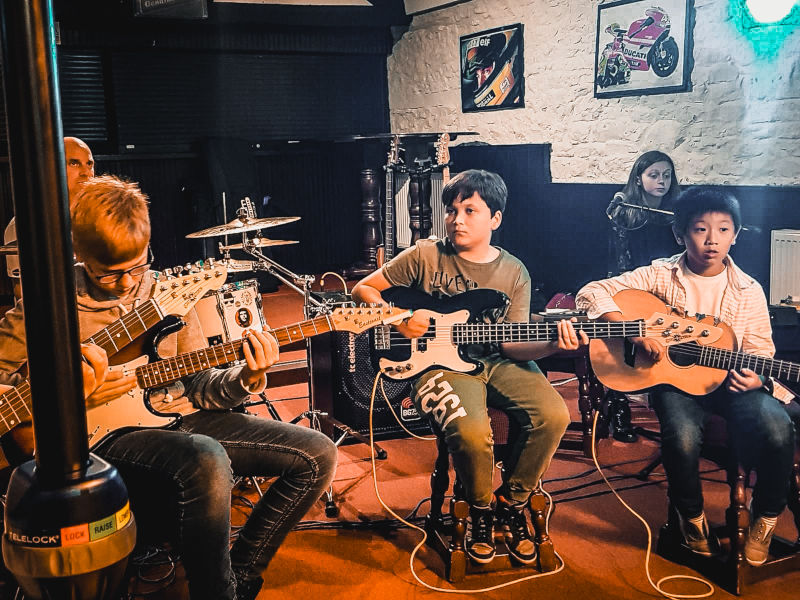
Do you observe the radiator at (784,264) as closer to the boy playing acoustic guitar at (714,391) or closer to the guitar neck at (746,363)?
the boy playing acoustic guitar at (714,391)

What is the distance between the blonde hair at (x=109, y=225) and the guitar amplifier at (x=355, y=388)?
169cm

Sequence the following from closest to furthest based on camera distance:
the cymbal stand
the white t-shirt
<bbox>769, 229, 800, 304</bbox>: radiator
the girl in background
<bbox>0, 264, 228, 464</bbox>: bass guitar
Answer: <bbox>0, 264, 228, 464</bbox>: bass guitar, the white t-shirt, the cymbal stand, <bbox>769, 229, 800, 304</bbox>: radiator, the girl in background

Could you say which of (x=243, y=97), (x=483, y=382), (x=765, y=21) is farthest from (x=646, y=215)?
(x=243, y=97)

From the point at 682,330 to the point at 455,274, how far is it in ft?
2.70

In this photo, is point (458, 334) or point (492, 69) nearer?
point (458, 334)

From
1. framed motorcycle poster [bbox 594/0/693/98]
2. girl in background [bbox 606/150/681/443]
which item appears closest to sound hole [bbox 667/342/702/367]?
girl in background [bbox 606/150/681/443]

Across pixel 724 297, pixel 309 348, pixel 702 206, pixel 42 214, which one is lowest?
pixel 309 348

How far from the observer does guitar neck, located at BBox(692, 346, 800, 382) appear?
2594 millimetres

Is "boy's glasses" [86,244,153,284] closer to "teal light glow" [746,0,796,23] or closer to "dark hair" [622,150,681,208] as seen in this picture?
"dark hair" [622,150,681,208]

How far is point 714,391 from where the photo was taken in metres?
2.79

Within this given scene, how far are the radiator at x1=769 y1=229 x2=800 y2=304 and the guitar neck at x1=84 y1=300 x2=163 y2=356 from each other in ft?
11.3

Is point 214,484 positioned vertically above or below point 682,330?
below

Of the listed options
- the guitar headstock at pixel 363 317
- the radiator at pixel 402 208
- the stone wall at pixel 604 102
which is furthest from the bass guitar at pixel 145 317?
the radiator at pixel 402 208

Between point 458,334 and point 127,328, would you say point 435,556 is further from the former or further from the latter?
point 127,328
